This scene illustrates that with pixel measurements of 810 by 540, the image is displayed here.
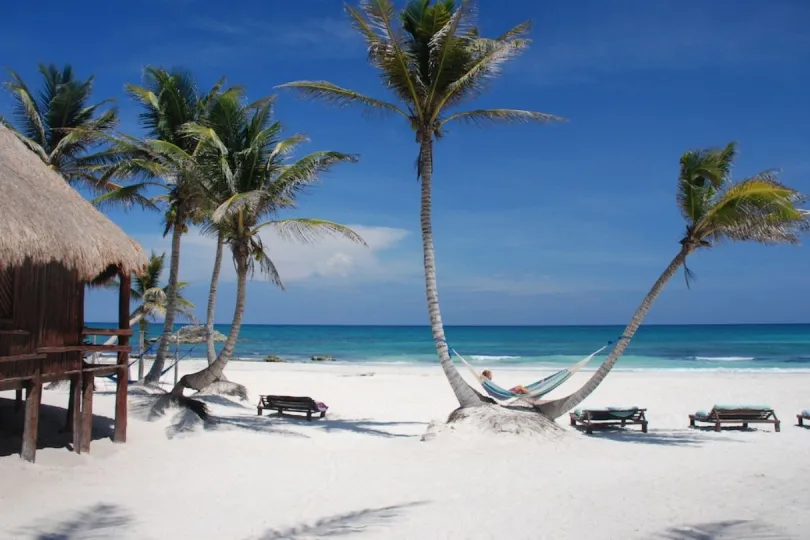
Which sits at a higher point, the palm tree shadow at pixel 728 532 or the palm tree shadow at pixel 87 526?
the palm tree shadow at pixel 728 532

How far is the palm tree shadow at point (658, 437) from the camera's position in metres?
9.07

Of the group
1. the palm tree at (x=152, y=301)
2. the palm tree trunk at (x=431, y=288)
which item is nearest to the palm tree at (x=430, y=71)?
the palm tree trunk at (x=431, y=288)

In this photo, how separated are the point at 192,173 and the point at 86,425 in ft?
15.8

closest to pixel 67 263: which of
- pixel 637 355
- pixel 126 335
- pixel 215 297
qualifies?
pixel 126 335

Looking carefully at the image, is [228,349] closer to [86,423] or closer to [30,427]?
[86,423]

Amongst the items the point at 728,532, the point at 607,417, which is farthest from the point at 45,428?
the point at 607,417

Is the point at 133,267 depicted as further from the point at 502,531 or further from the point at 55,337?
the point at 502,531

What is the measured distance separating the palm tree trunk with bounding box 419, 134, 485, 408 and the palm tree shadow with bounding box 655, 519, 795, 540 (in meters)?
4.30

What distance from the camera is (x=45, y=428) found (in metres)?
8.05

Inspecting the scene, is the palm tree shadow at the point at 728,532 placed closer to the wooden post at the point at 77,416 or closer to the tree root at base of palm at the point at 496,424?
the tree root at base of palm at the point at 496,424

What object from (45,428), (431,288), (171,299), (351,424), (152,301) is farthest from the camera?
(152,301)

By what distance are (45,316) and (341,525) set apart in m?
4.19

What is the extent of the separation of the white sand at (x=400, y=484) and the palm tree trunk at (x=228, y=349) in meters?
0.84

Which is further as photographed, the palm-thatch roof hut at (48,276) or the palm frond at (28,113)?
the palm frond at (28,113)
